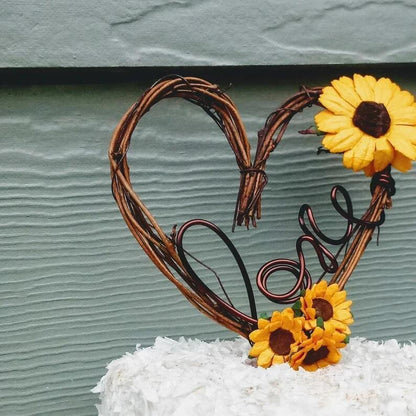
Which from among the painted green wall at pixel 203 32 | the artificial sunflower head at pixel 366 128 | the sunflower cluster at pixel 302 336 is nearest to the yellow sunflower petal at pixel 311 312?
the sunflower cluster at pixel 302 336

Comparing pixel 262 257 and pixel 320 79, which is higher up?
pixel 320 79

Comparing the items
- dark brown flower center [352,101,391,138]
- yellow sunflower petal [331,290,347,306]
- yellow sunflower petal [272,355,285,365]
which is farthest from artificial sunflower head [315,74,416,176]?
yellow sunflower petal [272,355,285,365]

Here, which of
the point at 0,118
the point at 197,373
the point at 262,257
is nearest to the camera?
the point at 197,373

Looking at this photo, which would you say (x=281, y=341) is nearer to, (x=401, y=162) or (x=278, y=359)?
(x=278, y=359)

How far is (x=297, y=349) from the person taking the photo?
0.88 m

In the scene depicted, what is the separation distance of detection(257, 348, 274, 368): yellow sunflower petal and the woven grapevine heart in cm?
5

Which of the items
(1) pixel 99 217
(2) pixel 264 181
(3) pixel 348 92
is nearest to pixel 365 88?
(3) pixel 348 92

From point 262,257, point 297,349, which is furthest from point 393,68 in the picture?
point 297,349

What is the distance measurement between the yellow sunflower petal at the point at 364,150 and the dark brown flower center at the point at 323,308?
19cm

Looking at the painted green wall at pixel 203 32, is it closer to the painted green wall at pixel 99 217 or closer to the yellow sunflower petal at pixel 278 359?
the painted green wall at pixel 99 217

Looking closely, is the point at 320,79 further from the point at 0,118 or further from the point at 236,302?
the point at 0,118

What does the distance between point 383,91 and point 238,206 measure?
0.83ft

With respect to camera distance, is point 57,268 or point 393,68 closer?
point 57,268

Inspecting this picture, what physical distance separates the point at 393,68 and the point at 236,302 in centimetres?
47
